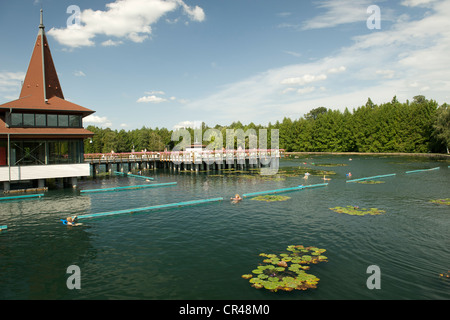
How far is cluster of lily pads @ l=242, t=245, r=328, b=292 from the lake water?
346 millimetres

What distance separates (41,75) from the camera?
1483 inches

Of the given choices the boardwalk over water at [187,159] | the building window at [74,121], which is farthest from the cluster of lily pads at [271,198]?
the boardwalk over water at [187,159]

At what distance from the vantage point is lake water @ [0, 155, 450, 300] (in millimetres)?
11867

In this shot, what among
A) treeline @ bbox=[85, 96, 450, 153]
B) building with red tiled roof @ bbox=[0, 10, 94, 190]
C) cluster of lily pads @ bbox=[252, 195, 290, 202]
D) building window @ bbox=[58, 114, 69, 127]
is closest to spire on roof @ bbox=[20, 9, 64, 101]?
building with red tiled roof @ bbox=[0, 10, 94, 190]

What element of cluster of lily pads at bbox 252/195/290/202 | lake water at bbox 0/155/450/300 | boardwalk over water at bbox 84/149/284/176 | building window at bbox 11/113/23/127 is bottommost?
lake water at bbox 0/155/450/300

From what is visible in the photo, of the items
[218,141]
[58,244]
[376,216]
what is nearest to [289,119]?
[218,141]

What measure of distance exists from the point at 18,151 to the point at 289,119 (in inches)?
5124

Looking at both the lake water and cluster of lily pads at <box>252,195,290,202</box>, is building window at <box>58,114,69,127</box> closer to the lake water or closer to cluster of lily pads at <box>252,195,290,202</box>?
the lake water

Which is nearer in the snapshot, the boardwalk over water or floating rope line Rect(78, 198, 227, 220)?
floating rope line Rect(78, 198, 227, 220)

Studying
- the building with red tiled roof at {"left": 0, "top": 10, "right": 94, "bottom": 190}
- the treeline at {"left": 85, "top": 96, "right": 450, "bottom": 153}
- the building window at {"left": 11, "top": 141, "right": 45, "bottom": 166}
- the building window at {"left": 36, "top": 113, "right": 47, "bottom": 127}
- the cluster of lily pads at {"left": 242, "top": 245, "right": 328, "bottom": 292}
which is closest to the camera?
the cluster of lily pads at {"left": 242, "top": 245, "right": 328, "bottom": 292}

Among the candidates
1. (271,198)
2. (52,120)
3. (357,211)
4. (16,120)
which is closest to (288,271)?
(357,211)

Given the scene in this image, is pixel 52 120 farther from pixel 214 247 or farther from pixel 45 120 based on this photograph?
pixel 214 247

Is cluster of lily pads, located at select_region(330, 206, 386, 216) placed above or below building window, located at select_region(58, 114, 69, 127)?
below
